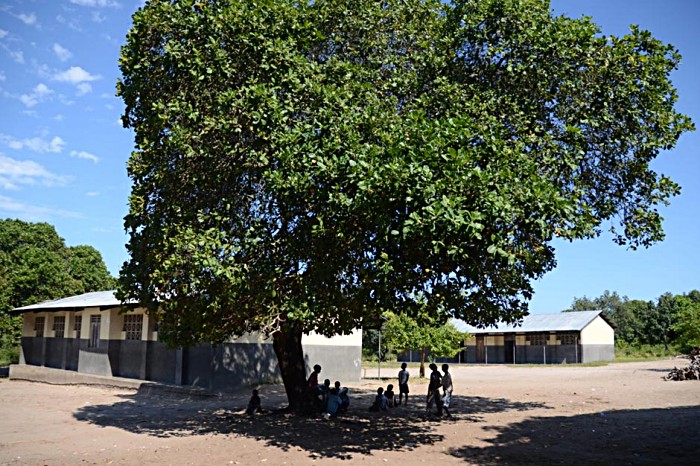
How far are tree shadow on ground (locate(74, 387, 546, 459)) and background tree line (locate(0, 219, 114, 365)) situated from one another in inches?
854

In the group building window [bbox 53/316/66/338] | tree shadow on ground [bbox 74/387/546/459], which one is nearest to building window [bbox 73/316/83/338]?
building window [bbox 53/316/66/338]

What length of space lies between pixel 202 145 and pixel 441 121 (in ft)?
16.3

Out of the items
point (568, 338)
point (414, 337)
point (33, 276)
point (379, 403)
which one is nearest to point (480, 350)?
point (568, 338)

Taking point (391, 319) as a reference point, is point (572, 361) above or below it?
below

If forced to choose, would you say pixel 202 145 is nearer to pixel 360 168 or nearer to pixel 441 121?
pixel 360 168

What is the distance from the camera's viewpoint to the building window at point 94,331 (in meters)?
29.7

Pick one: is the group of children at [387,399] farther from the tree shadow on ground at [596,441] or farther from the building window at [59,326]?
the building window at [59,326]

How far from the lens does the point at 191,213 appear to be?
1280cm

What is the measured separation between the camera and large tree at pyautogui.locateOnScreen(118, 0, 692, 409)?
1063 cm

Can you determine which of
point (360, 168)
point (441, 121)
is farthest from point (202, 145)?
point (441, 121)

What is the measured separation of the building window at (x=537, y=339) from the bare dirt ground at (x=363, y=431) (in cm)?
3043

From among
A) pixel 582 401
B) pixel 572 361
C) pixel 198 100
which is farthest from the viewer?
pixel 572 361

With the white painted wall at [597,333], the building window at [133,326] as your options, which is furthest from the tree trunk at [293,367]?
the white painted wall at [597,333]

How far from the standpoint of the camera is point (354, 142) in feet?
36.6
